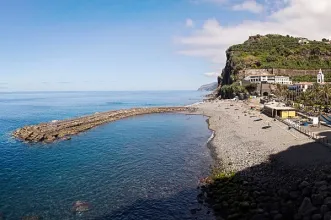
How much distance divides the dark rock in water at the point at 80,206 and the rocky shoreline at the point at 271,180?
11.9 meters

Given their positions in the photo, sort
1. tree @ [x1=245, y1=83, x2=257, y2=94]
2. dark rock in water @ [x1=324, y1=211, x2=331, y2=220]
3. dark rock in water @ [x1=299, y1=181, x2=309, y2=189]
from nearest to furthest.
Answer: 1. dark rock in water @ [x1=324, y1=211, x2=331, y2=220]
2. dark rock in water @ [x1=299, y1=181, x2=309, y2=189]
3. tree @ [x1=245, y1=83, x2=257, y2=94]

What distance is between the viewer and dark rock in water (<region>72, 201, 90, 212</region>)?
29.5 metres

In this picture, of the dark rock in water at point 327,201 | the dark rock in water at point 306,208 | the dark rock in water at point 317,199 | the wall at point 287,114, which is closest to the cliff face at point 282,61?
the wall at point 287,114

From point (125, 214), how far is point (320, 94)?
235ft

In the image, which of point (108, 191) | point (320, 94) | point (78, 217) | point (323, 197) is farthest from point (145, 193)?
point (320, 94)

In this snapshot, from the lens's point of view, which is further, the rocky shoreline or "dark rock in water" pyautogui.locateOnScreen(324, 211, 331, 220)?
the rocky shoreline

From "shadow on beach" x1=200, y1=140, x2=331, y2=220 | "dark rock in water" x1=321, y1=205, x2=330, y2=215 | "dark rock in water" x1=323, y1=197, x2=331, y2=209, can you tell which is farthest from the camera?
"shadow on beach" x1=200, y1=140, x2=331, y2=220

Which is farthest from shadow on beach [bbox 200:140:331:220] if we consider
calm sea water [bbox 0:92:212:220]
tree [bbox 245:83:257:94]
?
tree [bbox 245:83:257:94]

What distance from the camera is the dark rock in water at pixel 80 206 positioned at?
96.9 feet

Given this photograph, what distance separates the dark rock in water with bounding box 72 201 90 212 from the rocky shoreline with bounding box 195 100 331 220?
11.9 meters

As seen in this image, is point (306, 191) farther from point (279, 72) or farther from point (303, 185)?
point (279, 72)

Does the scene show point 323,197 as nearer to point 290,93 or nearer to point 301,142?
point 301,142

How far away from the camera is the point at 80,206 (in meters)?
30.3

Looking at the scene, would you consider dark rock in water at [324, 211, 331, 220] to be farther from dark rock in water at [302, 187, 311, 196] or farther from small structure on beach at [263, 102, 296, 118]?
small structure on beach at [263, 102, 296, 118]
